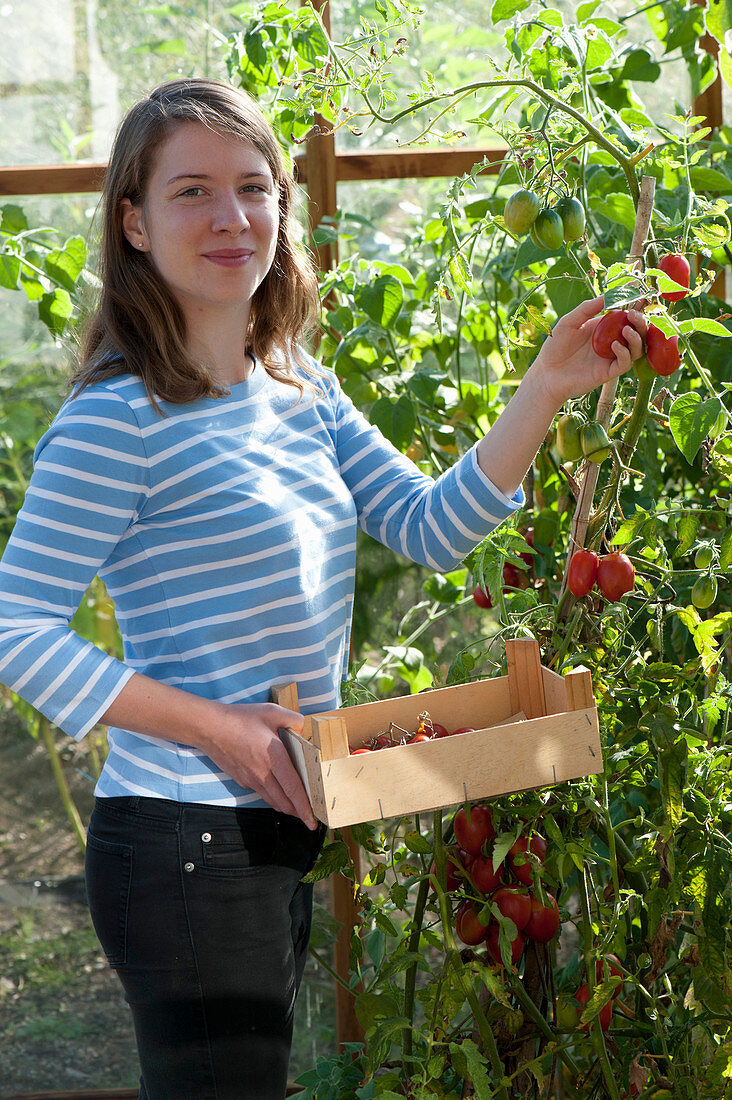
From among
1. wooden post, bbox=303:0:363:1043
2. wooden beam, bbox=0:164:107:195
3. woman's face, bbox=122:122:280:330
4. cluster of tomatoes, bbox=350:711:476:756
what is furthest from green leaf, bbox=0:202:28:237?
cluster of tomatoes, bbox=350:711:476:756

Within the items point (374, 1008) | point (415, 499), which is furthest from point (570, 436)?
point (374, 1008)

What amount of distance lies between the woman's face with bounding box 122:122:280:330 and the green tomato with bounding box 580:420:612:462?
0.32 meters

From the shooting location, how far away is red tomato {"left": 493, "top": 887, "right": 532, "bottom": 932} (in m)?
0.91

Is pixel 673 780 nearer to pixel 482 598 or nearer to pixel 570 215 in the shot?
pixel 482 598

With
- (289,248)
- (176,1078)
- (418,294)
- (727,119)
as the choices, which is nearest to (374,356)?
(418,294)

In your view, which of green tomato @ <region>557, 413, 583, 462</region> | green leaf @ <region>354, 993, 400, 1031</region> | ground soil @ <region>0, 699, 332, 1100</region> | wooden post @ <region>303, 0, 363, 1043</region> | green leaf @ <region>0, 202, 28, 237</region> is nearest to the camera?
green tomato @ <region>557, 413, 583, 462</region>

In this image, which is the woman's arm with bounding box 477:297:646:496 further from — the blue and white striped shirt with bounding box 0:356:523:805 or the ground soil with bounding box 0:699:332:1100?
the ground soil with bounding box 0:699:332:1100

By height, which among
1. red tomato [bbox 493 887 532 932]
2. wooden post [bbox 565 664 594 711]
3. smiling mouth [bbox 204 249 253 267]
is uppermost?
smiling mouth [bbox 204 249 253 267]

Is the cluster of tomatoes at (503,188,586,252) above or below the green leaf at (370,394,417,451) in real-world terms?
above

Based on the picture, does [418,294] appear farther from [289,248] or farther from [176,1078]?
[176,1078]

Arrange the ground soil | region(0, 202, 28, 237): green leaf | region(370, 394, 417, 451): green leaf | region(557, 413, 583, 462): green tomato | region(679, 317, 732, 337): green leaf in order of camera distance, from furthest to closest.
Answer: the ground soil, region(0, 202, 28, 237): green leaf, region(370, 394, 417, 451): green leaf, region(557, 413, 583, 462): green tomato, region(679, 317, 732, 337): green leaf

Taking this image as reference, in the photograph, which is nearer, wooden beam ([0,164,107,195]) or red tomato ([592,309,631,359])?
red tomato ([592,309,631,359])

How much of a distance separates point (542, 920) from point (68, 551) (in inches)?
20.5

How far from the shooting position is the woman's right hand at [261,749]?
83 centimetres
